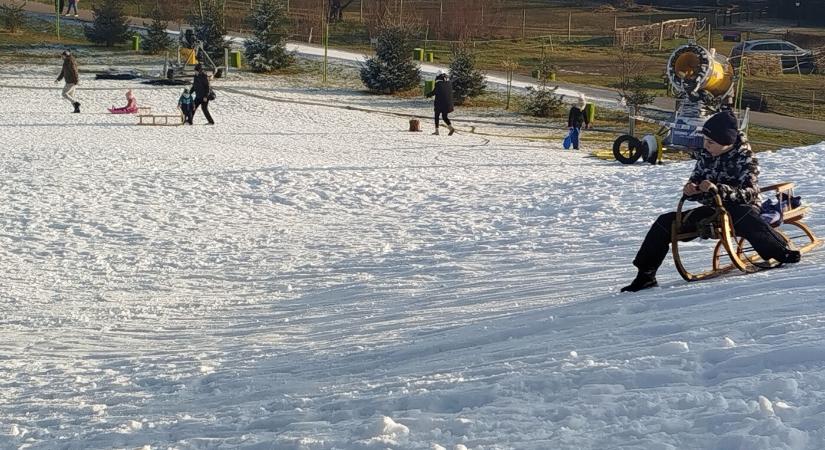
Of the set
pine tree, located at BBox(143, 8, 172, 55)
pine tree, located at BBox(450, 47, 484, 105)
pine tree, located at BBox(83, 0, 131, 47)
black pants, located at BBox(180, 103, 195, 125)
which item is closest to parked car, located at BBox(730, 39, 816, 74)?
pine tree, located at BBox(450, 47, 484, 105)

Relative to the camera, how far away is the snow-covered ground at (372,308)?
5.55 meters

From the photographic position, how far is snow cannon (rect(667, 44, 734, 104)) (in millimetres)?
19484

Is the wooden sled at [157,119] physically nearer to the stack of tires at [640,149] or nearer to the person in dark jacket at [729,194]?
the stack of tires at [640,149]

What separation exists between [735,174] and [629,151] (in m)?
12.9

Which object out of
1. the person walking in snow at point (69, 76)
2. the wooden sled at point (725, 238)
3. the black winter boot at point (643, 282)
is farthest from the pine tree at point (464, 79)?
the black winter boot at point (643, 282)

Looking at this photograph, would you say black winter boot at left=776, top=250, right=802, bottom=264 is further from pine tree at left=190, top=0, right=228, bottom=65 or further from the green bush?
pine tree at left=190, top=0, right=228, bottom=65

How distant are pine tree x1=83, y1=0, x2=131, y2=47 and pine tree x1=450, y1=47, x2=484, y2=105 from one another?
50.6 ft

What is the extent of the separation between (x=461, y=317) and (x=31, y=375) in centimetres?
349

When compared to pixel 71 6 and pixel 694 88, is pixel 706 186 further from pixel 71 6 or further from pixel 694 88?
pixel 71 6

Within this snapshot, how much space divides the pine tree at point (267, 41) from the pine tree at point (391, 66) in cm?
441

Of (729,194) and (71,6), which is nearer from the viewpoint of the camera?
(729,194)

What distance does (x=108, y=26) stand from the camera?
134ft

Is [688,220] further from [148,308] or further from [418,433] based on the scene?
[148,308]

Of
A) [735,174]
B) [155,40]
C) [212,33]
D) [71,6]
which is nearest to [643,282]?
[735,174]
